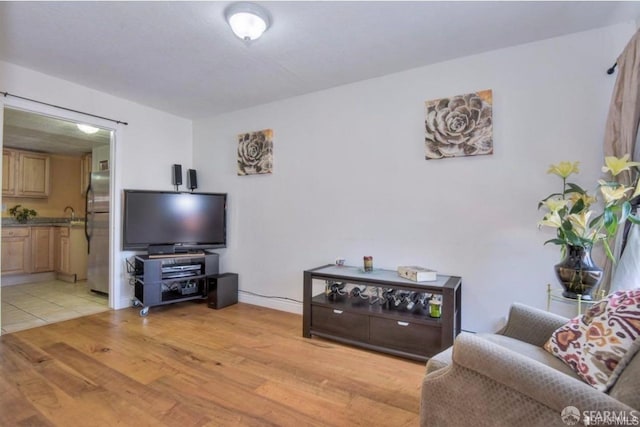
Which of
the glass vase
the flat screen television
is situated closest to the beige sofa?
A: the glass vase

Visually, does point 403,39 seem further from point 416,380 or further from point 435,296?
point 416,380

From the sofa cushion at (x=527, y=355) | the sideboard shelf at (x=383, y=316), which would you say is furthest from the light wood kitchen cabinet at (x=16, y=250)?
the sofa cushion at (x=527, y=355)

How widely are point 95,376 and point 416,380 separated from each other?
6.77 feet

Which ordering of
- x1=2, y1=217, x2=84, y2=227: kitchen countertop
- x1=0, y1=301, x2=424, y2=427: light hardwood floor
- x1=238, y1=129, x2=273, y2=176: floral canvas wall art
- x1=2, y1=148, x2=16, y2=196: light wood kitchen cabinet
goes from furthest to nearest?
x1=2, y1=148, x2=16, y2=196: light wood kitchen cabinet, x1=2, y1=217, x2=84, y2=227: kitchen countertop, x1=238, y1=129, x2=273, y2=176: floral canvas wall art, x1=0, y1=301, x2=424, y2=427: light hardwood floor

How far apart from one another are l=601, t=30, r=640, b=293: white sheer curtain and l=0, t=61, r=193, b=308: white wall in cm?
425

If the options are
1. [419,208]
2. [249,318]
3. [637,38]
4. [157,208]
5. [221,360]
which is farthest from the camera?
[157,208]

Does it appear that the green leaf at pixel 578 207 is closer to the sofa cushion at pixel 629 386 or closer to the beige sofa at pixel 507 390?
the beige sofa at pixel 507 390

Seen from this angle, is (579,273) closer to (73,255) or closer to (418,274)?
(418,274)

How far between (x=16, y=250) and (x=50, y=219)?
2.11 ft

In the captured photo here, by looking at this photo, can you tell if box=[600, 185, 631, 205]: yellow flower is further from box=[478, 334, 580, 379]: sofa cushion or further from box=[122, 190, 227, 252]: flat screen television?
box=[122, 190, 227, 252]: flat screen television

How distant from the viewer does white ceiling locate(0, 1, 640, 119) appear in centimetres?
192

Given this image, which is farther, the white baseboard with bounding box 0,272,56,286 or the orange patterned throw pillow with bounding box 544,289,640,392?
the white baseboard with bounding box 0,272,56,286

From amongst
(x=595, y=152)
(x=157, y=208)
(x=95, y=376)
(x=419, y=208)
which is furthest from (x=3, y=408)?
(x=595, y=152)

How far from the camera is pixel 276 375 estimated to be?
2.04 m
